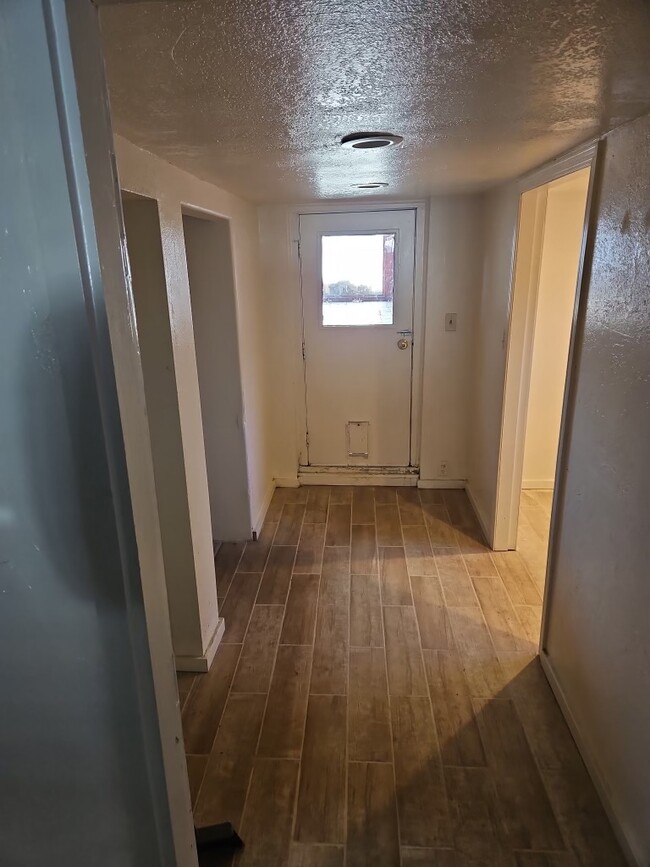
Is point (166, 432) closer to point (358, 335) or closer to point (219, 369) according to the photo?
point (219, 369)

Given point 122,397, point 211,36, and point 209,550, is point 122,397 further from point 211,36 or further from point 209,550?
point 209,550

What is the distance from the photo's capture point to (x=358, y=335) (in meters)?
3.70

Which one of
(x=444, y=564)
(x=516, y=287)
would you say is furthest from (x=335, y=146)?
(x=444, y=564)

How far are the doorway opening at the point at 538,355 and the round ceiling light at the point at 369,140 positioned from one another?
842mm

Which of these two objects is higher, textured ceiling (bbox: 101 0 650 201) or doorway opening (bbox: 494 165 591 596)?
textured ceiling (bbox: 101 0 650 201)

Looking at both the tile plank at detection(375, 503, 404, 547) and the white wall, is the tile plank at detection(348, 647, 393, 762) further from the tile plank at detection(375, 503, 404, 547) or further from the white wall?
the white wall

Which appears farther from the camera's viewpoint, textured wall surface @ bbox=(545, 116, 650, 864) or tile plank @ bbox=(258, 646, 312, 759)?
tile plank @ bbox=(258, 646, 312, 759)

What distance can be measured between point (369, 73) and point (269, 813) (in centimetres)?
202

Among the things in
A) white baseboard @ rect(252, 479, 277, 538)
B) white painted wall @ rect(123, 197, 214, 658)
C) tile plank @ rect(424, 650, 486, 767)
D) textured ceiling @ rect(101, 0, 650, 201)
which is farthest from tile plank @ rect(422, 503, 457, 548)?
textured ceiling @ rect(101, 0, 650, 201)

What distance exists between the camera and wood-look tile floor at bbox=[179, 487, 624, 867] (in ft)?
5.18

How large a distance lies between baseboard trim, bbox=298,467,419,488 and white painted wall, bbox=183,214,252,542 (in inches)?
35.0

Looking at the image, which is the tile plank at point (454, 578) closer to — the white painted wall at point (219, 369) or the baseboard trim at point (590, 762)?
the baseboard trim at point (590, 762)

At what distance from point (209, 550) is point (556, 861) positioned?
1616 millimetres

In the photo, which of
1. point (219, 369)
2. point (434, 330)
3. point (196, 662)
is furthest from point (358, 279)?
point (196, 662)
